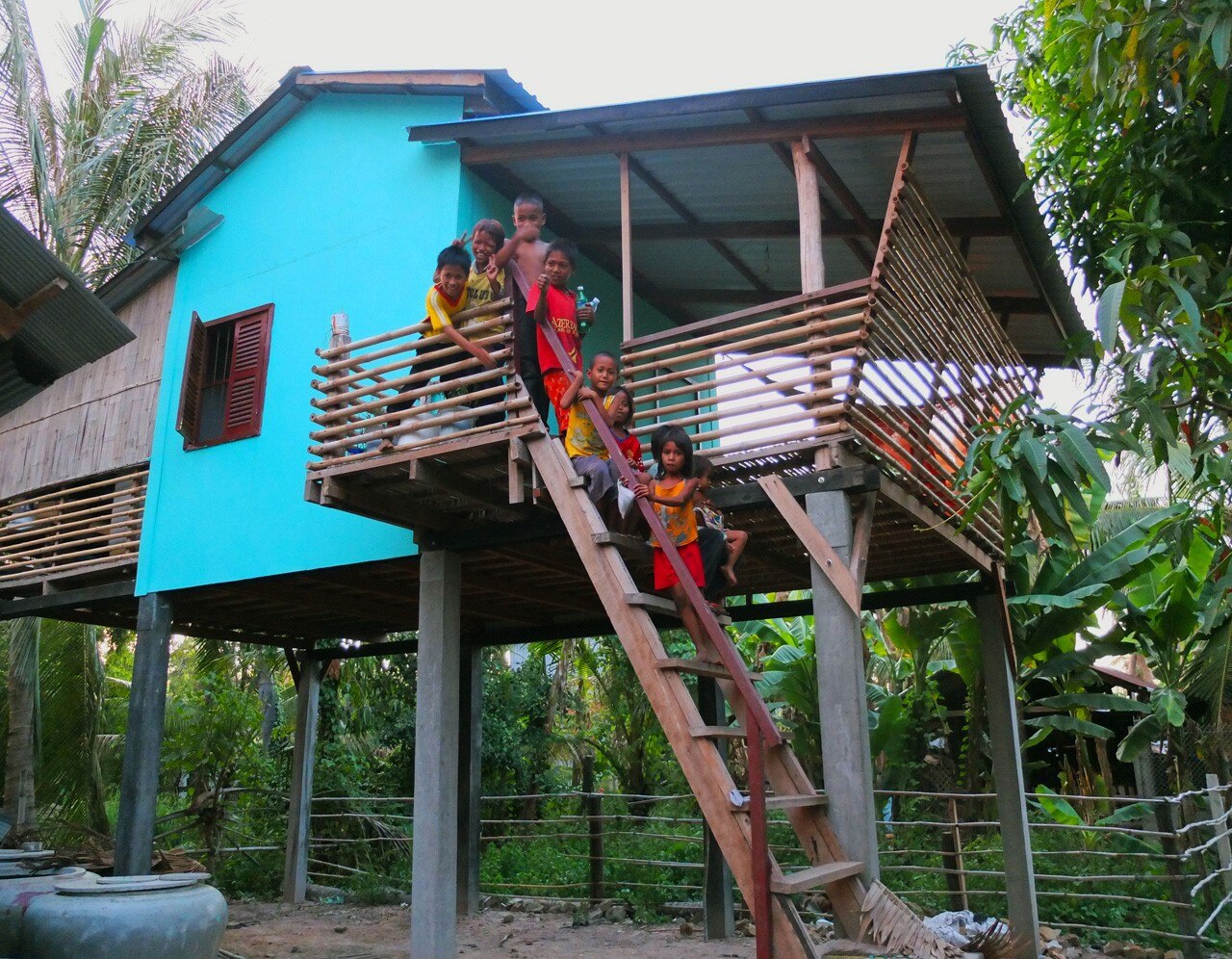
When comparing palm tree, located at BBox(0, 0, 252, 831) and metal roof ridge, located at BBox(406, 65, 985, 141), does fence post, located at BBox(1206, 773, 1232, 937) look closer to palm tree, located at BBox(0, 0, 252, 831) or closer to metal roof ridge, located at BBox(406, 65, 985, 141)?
metal roof ridge, located at BBox(406, 65, 985, 141)

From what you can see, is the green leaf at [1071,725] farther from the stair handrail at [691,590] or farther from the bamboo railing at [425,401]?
the bamboo railing at [425,401]

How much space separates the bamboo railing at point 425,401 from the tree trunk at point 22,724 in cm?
808

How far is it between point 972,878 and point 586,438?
7171 mm

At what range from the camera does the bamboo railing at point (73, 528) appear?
34.3 feet

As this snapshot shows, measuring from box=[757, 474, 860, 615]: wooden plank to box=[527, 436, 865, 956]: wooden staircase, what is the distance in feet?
2.83

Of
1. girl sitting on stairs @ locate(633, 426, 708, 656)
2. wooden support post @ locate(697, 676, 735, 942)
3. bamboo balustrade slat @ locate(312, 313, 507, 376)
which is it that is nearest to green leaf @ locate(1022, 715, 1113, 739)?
wooden support post @ locate(697, 676, 735, 942)

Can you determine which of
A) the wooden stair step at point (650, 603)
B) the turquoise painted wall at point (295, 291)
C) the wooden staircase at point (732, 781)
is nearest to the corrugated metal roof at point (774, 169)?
the turquoise painted wall at point (295, 291)

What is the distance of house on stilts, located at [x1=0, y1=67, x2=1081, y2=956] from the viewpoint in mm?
6336

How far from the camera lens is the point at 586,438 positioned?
6.93 metres

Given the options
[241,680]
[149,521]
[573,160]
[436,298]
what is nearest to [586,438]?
[436,298]

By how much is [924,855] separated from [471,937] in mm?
5299

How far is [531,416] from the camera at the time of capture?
6.75 metres

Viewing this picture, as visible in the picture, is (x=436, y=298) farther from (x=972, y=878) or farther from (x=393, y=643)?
(x=972, y=878)

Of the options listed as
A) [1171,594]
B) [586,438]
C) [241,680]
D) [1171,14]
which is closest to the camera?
[1171,14]
